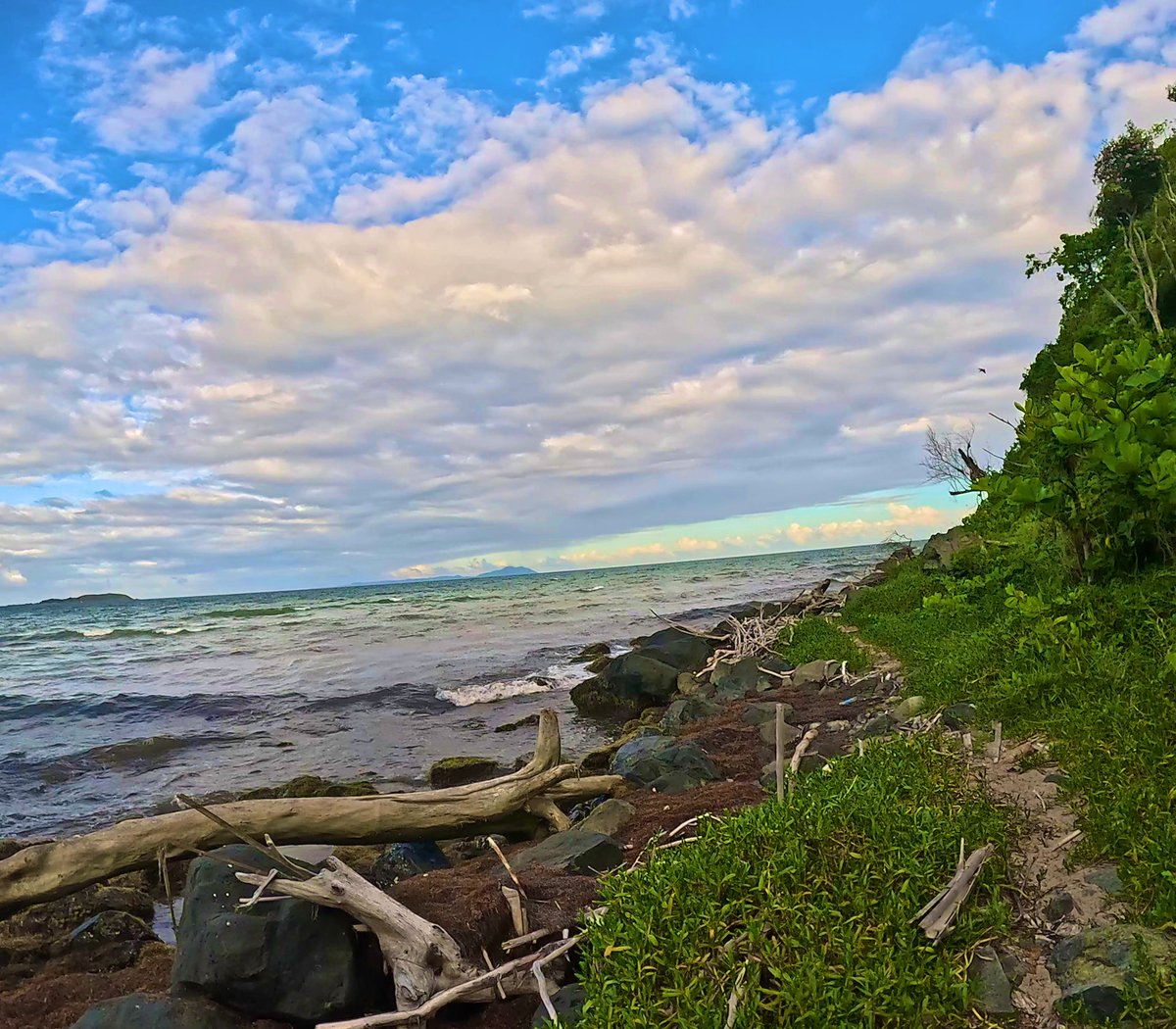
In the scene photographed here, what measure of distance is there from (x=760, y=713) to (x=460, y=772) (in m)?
4.52

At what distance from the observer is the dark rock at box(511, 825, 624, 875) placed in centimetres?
566

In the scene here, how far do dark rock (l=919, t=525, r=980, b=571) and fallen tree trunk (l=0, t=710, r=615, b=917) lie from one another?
11937 millimetres

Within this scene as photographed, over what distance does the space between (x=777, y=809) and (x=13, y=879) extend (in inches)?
242

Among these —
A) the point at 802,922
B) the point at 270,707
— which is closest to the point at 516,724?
the point at 270,707

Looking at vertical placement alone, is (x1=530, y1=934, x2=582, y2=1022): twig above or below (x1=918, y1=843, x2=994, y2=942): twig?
below

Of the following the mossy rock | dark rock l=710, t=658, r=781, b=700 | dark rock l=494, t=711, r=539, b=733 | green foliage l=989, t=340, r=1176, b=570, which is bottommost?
dark rock l=494, t=711, r=539, b=733

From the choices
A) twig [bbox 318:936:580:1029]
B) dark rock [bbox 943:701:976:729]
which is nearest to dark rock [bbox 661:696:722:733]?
dark rock [bbox 943:701:976:729]

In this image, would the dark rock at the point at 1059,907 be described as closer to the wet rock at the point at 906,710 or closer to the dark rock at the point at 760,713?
the wet rock at the point at 906,710

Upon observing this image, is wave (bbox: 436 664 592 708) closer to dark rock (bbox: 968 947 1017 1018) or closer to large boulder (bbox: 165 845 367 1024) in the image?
large boulder (bbox: 165 845 367 1024)

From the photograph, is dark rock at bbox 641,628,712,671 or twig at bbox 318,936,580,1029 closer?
twig at bbox 318,936,580,1029

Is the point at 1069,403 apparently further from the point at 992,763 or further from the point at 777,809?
the point at 777,809

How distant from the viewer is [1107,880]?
12.8 feet

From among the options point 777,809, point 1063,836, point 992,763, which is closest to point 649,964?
point 777,809

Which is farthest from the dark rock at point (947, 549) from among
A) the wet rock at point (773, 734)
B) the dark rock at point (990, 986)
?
the dark rock at point (990, 986)
